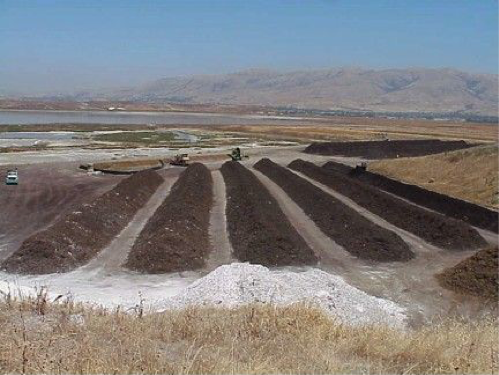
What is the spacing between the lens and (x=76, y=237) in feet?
65.2

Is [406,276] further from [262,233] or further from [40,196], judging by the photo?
[40,196]

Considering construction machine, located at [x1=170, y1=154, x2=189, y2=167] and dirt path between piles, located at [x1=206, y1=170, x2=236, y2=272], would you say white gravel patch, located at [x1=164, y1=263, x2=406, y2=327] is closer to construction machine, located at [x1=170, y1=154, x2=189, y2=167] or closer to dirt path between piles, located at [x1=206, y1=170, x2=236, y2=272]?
dirt path between piles, located at [x1=206, y1=170, x2=236, y2=272]

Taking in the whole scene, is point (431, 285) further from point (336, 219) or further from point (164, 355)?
point (164, 355)

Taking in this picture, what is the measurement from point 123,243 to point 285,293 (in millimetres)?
9490

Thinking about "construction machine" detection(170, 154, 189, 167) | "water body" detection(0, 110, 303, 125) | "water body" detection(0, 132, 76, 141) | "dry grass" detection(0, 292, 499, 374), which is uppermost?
"water body" detection(0, 110, 303, 125)

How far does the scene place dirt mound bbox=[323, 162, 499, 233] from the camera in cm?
2614

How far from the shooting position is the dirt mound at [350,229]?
19961mm

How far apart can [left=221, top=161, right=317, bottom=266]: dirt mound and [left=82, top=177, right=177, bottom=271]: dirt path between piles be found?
3.92 m

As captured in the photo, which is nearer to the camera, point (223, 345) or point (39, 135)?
point (223, 345)

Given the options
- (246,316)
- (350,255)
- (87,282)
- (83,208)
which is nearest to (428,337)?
(246,316)

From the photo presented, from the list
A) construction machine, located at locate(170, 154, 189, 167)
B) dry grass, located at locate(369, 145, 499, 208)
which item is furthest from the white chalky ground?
construction machine, located at locate(170, 154, 189, 167)

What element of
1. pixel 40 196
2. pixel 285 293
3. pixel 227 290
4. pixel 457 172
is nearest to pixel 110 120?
pixel 40 196

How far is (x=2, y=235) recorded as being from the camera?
2192cm

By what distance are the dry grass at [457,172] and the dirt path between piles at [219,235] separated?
1351 centimetres
